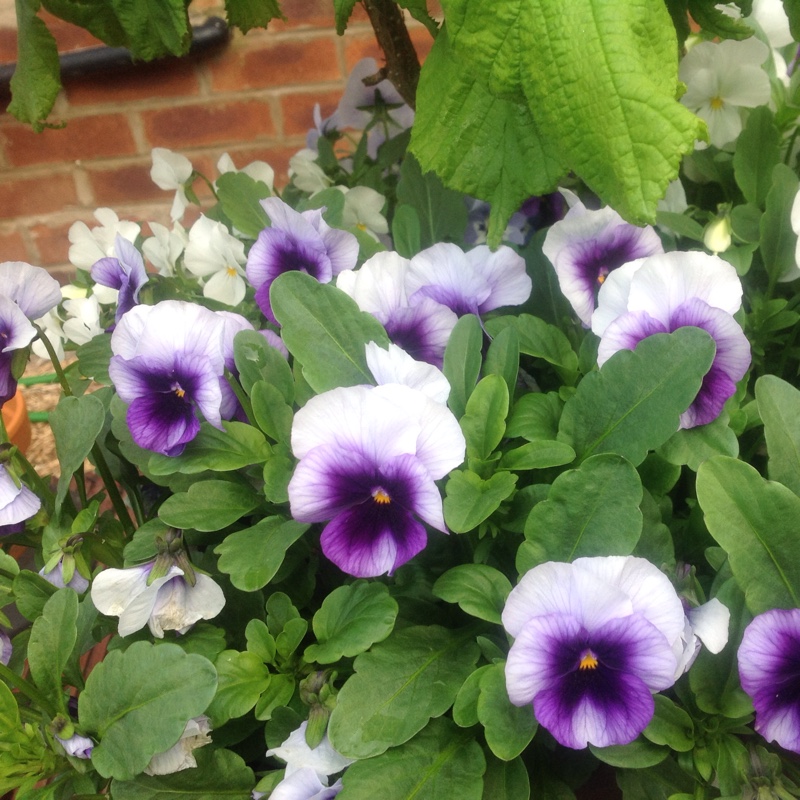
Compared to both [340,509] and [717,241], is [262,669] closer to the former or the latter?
[340,509]

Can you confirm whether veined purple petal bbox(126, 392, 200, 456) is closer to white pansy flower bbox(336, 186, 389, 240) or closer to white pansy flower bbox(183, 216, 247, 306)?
white pansy flower bbox(183, 216, 247, 306)

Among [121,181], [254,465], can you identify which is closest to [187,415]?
[254,465]

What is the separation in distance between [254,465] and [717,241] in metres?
0.39

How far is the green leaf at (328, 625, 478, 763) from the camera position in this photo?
401 millimetres

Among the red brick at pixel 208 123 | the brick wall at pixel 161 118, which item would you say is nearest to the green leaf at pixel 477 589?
the brick wall at pixel 161 118

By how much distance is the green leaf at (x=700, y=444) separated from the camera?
45 cm

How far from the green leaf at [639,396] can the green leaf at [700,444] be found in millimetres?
31

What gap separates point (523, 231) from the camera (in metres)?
0.75

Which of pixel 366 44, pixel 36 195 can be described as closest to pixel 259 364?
pixel 366 44

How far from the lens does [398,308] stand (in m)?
0.52

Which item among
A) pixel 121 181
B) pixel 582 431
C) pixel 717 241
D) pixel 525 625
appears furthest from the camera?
pixel 121 181

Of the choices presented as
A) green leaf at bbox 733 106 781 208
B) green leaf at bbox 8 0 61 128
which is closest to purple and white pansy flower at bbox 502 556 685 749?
green leaf at bbox 733 106 781 208

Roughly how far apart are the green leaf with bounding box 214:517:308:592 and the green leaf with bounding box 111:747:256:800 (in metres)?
0.11

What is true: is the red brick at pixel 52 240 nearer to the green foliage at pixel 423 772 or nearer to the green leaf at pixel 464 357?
the green leaf at pixel 464 357
